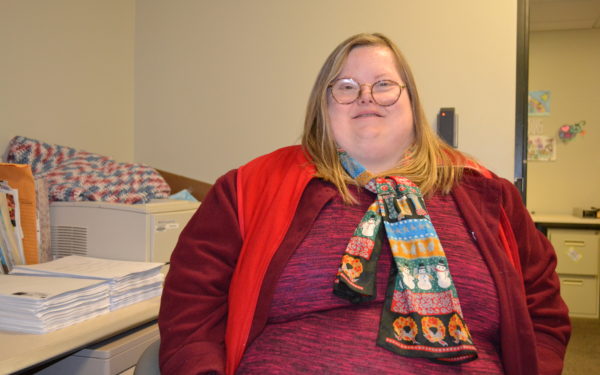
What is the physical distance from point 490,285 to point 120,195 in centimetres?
127

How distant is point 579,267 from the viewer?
336 cm

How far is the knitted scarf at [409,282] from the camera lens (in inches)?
37.3

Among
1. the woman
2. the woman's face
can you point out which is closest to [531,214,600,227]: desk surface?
the woman

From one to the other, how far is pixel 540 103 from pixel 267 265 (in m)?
3.71

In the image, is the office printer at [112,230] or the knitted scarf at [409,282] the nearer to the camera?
the knitted scarf at [409,282]

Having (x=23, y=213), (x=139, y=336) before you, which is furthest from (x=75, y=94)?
(x=139, y=336)

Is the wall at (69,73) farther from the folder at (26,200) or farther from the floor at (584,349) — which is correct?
the floor at (584,349)

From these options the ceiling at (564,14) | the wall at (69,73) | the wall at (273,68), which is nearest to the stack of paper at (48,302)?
the wall at (69,73)

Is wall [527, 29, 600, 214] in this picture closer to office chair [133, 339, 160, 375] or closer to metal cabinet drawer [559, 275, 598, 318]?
metal cabinet drawer [559, 275, 598, 318]

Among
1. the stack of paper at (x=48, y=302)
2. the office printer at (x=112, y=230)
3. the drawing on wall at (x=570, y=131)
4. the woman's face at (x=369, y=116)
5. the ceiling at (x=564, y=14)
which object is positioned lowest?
the stack of paper at (x=48, y=302)

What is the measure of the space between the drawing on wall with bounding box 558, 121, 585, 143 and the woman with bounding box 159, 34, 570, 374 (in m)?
3.22

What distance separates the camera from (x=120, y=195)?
168 centimetres

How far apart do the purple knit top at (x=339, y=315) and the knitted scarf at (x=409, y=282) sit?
1.1 inches

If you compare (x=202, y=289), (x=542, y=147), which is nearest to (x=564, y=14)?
(x=542, y=147)
